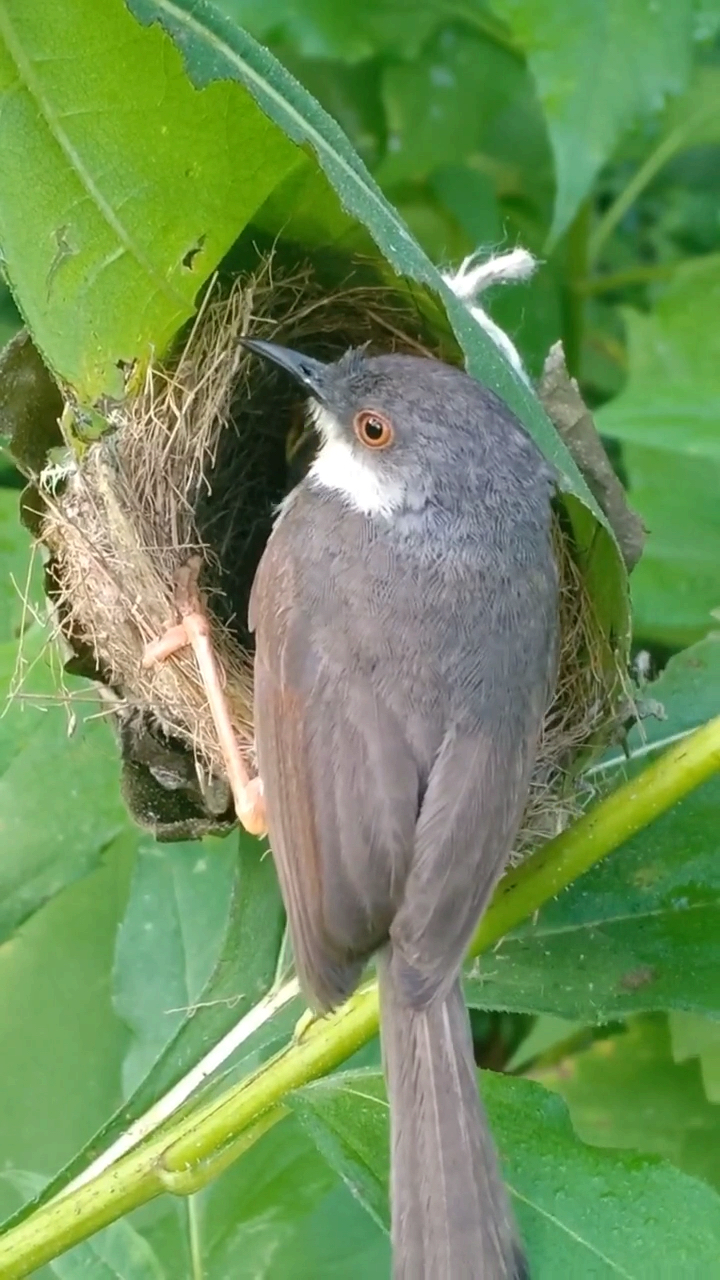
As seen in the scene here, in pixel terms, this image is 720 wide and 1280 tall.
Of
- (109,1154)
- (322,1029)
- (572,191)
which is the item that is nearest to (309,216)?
(572,191)

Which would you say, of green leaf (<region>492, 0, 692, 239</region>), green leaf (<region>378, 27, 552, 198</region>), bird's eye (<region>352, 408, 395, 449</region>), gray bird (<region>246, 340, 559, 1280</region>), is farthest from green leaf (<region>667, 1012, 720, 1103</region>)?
green leaf (<region>378, 27, 552, 198</region>)

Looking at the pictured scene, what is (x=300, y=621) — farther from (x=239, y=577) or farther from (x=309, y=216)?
(x=239, y=577)

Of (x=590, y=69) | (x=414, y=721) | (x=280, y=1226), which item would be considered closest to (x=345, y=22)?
(x=590, y=69)

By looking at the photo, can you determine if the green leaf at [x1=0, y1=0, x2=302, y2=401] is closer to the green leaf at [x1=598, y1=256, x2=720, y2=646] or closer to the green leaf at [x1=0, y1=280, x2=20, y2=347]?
the green leaf at [x1=598, y1=256, x2=720, y2=646]

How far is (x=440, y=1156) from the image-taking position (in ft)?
4.95

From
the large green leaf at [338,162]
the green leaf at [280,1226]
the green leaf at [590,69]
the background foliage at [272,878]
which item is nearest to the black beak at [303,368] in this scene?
the background foliage at [272,878]

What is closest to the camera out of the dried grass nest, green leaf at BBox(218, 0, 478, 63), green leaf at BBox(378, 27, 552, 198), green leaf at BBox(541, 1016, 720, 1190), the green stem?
the green stem

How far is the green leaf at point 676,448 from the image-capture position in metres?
2.19

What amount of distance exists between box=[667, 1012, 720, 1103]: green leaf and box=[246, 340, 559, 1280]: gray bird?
60 centimetres

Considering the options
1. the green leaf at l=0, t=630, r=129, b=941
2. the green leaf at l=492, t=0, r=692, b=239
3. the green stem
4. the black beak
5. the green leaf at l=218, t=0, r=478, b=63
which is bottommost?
the green stem

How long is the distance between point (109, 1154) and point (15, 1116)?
0.55 metres

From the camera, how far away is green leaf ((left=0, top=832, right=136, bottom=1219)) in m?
2.17

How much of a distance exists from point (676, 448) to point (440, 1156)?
1.12 metres

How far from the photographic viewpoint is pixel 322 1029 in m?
1.63
